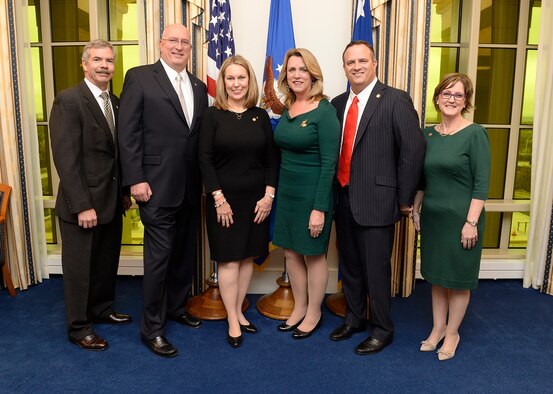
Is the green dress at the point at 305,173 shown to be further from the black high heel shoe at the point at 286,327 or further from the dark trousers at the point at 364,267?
the black high heel shoe at the point at 286,327

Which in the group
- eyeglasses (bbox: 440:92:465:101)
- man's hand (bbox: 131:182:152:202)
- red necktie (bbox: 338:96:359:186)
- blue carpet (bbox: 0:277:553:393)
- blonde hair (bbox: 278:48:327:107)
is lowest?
blue carpet (bbox: 0:277:553:393)

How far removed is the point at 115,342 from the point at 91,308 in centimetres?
33

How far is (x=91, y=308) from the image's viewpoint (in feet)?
10.1

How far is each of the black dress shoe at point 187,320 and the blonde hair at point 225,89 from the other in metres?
1.37

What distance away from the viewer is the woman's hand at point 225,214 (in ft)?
9.06

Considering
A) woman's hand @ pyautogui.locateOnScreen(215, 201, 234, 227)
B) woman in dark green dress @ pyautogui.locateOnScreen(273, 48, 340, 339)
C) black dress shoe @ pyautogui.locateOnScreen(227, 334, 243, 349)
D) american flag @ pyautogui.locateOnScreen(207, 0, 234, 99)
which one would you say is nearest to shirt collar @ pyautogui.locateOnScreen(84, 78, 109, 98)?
american flag @ pyautogui.locateOnScreen(207, 0, 234, 99)

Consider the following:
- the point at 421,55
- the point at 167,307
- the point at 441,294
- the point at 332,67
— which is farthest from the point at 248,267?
the point at 421,55

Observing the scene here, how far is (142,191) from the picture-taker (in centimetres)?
264

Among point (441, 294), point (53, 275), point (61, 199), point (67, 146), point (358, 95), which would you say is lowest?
point (53, 275)

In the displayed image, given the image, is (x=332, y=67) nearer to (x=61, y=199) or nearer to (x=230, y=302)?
(x=230, y=302)

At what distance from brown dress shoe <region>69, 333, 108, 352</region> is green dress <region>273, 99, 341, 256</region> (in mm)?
1150

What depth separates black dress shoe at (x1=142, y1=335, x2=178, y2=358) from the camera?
272cm

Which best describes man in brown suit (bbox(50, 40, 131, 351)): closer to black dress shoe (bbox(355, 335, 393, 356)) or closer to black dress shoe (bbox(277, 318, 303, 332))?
black dress shoe (bbox(277, 318, 303, 332))

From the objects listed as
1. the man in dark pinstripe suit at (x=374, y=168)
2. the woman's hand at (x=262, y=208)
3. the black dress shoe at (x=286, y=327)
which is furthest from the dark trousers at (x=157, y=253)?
the man in dark pinstripe suit at (x=374, y=168)
